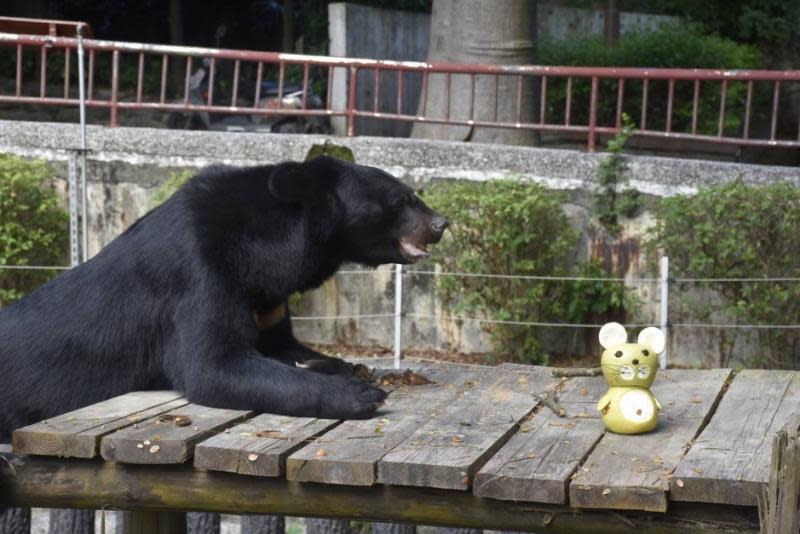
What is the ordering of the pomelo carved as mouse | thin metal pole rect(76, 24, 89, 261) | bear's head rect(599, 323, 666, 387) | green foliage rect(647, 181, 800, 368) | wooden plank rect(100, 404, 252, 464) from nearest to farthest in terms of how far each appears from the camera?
1. wooden plank rect(100, 404, 252, 464)
2. the pomelo carved as mouse
3. bear's head rect(599, 323, 666, 387)
4. green foliage rect(647, 181, 800, 368)
5. thin metal pole rect(76, 24, 89, 261)

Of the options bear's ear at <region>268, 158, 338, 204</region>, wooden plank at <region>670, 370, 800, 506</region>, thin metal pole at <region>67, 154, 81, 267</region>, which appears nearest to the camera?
wooden plank at <region>670, 370, 800, 506</region>

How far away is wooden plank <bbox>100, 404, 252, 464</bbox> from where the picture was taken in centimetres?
379

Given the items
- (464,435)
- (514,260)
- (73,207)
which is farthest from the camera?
(73,207)

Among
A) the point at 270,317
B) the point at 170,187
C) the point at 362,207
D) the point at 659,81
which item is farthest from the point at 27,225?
the point at 659,81

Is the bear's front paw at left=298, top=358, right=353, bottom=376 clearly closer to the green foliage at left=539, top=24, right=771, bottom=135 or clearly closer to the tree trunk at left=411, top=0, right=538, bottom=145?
the tree trunk at left=411, top=0, right=538, bottom=145

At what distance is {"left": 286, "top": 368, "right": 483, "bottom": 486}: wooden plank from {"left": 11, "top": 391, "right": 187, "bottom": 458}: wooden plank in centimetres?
63

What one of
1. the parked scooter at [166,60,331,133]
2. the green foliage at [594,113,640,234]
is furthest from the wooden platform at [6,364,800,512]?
the parked scooter at [166,60,331,133]

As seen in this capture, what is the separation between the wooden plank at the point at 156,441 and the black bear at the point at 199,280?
48 cm

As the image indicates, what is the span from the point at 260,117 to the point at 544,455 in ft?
42.6

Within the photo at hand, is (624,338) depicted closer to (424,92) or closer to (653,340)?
(653,340)

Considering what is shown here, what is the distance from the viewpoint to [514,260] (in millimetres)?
8906

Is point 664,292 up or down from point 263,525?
up

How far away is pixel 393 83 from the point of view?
1516 cm

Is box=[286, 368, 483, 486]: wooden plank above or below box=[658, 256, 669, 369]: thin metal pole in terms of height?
above
